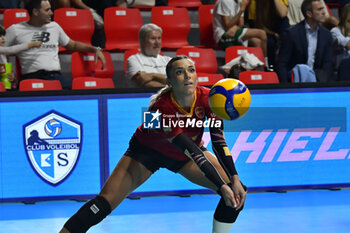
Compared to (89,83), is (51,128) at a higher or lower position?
lower

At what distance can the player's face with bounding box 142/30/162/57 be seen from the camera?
843 cm

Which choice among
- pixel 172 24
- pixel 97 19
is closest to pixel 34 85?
pixel 97 19

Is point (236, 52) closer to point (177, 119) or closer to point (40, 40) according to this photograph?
point (40, 40)

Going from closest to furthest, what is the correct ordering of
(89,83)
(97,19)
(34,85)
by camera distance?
1. (34,85)
2. (89,83)
3. (97,19)

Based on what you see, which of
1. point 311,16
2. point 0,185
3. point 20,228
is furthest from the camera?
point 311,16

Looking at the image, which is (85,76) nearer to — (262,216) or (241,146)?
(241,146)

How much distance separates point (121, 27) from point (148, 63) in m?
1.84

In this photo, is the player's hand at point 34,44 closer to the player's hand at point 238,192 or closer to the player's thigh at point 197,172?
the player's thigh at point 197,172

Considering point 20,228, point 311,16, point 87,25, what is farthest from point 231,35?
point 20,228

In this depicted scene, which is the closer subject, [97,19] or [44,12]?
[44,12]

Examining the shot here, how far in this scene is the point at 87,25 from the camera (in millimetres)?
9961

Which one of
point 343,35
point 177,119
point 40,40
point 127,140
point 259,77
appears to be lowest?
point 127,140

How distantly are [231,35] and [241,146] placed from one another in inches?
113

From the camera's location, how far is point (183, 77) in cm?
466
